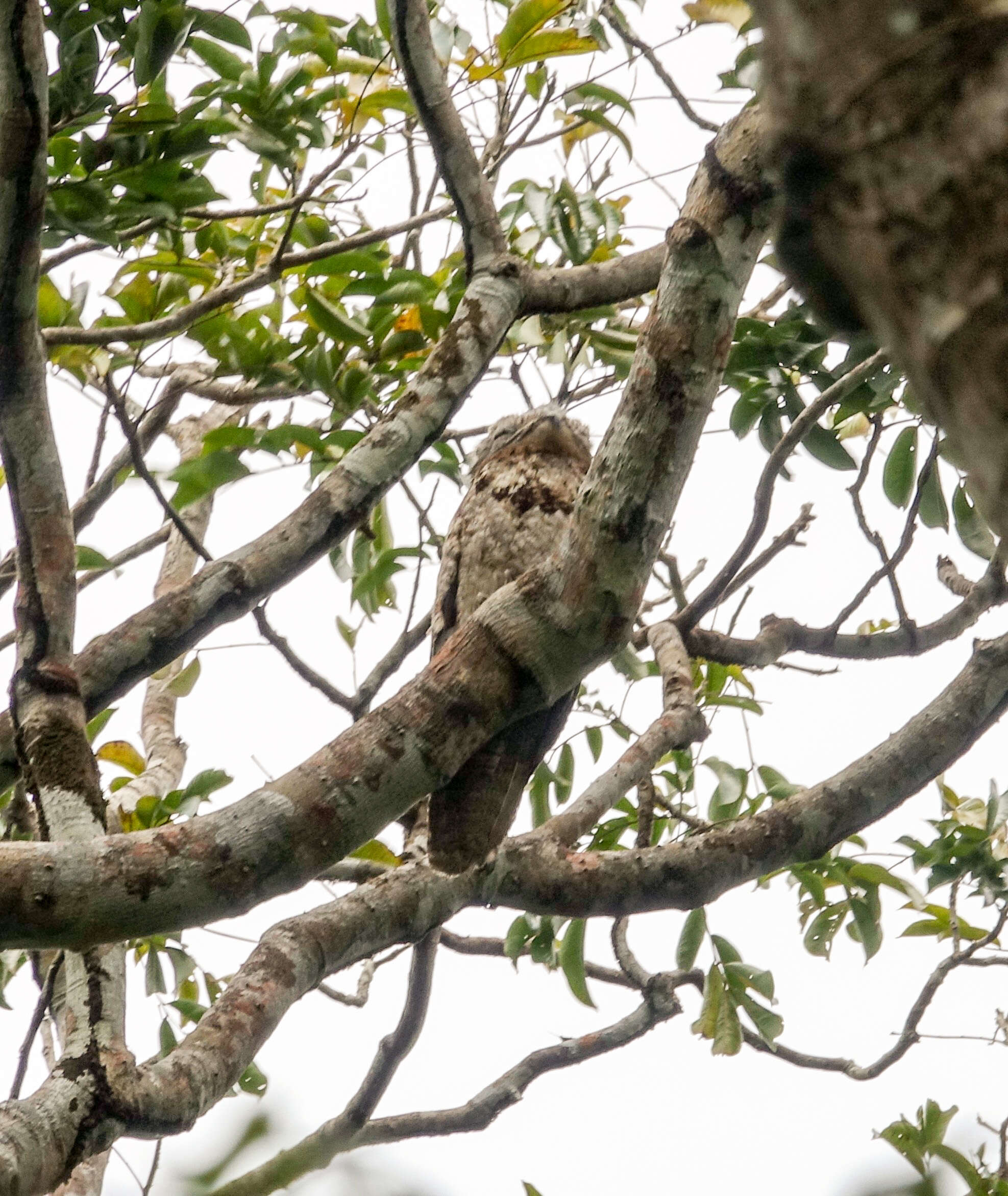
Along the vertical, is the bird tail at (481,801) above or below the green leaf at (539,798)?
below

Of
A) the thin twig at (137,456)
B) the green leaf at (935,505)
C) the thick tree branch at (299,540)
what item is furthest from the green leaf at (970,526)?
the thin twig at (137,456)

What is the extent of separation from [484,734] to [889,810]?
128 cm

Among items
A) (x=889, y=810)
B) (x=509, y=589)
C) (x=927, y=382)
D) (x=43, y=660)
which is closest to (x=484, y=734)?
(x=509, y=589)

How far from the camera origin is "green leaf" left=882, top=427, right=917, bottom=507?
307 centimetres

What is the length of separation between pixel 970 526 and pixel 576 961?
1619 millimetres

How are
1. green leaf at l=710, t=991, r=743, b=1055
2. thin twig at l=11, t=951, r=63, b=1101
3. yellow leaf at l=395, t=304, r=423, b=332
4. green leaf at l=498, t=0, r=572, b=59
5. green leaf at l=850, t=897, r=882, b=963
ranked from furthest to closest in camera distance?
1. green leaf at l=850, t=897, r=882, b=963
2. green leaf at l=710, t=991, r=743, b=1055
3. yellow leaf at l=395, t=304, r=423, b=332
4. green leaf at l=498, t=0, r=572, b=59
5. thin twig at l=11, t=951, r=63, b=1101

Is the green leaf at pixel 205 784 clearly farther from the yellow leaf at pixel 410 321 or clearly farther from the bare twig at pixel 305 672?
the yellow leaf at pixel 410 321

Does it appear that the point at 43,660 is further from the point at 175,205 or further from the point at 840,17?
the point at 840,17

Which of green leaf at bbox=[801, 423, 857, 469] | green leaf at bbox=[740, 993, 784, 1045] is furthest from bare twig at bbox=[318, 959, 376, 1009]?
green leaf at bbox=[801, 423, 857, 469]

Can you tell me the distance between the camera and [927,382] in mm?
553

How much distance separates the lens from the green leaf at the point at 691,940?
3.33 m

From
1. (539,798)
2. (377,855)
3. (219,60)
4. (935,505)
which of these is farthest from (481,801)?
(219,60)

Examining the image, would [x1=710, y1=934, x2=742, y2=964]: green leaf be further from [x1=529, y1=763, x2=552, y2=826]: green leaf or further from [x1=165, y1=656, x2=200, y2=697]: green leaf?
[x1=165, y1=656, x2=200, y2=697]: green leaf

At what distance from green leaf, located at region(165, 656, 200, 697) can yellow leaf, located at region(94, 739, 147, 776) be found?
0.31m
